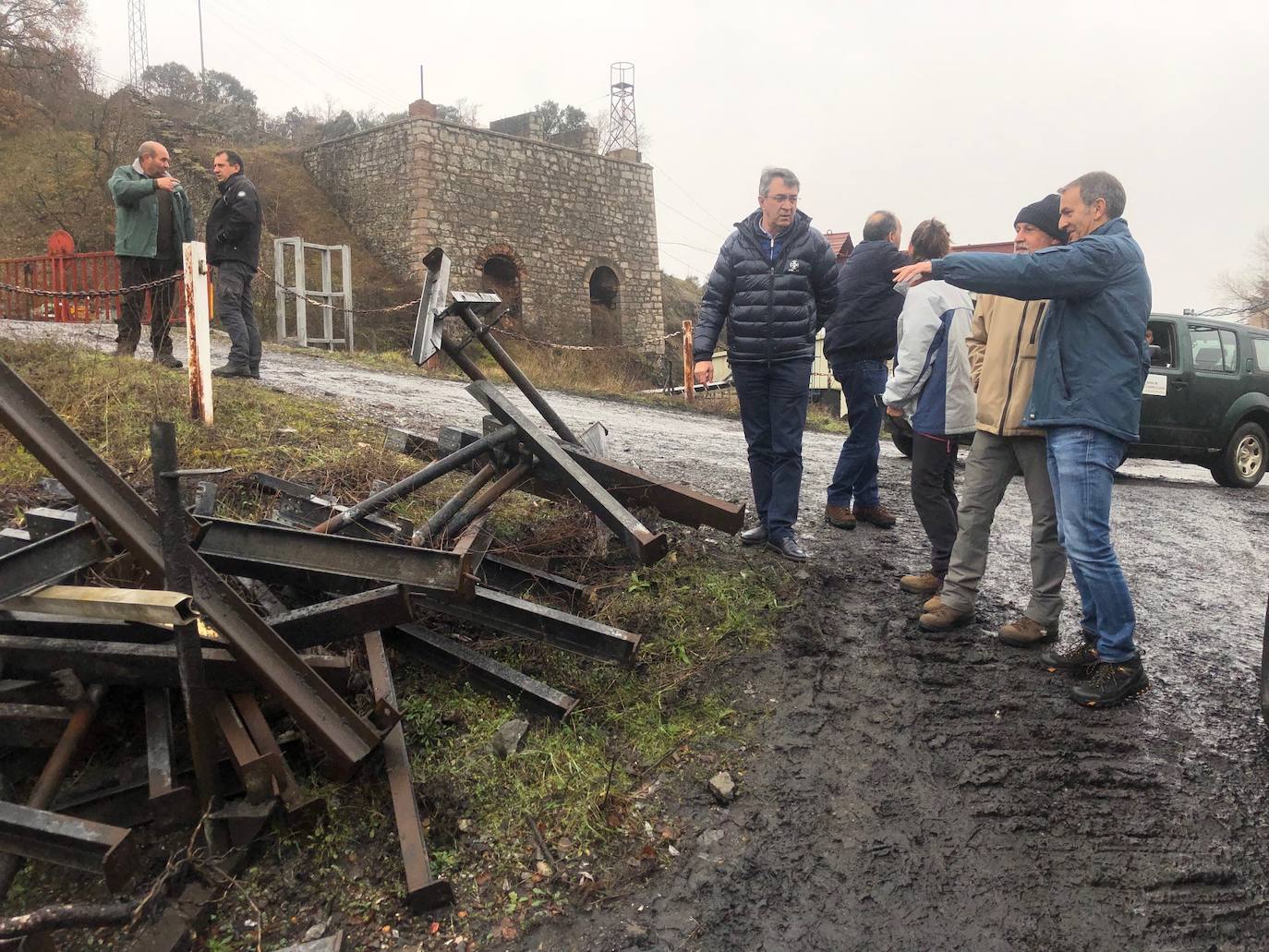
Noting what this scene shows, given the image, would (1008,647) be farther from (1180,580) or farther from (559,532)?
(559,532)

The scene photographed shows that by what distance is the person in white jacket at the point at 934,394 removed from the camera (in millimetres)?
4254

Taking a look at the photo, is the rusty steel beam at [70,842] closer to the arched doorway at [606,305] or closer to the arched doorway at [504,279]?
the arched doorway at [504,279]

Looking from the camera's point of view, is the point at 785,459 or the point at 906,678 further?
the point at 785,459

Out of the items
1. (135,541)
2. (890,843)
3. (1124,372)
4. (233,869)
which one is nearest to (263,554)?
(135,541)

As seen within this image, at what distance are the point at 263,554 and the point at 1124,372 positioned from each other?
3.33 meters

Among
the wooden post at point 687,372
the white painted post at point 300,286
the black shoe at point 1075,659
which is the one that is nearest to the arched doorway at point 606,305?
the wooden post at point 687,372

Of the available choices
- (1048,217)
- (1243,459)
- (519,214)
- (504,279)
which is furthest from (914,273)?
(504,279)

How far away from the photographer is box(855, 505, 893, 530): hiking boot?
217 inches

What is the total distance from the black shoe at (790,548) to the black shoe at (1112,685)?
61.2 inches

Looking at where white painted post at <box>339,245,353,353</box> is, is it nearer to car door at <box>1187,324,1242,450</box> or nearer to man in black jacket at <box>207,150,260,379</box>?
man in black jacket at <box>207,150,260,379</box>

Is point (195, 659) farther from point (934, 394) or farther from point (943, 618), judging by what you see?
point (934, 394)

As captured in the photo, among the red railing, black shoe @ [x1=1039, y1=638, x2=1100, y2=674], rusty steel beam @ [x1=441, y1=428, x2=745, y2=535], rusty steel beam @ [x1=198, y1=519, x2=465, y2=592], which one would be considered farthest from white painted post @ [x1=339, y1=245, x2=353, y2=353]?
black shoe @ [x1=1039, y1=638, x2=1100, y2=674]

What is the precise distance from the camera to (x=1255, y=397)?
31.2ft

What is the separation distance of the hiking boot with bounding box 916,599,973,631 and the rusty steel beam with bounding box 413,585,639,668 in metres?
1.37
